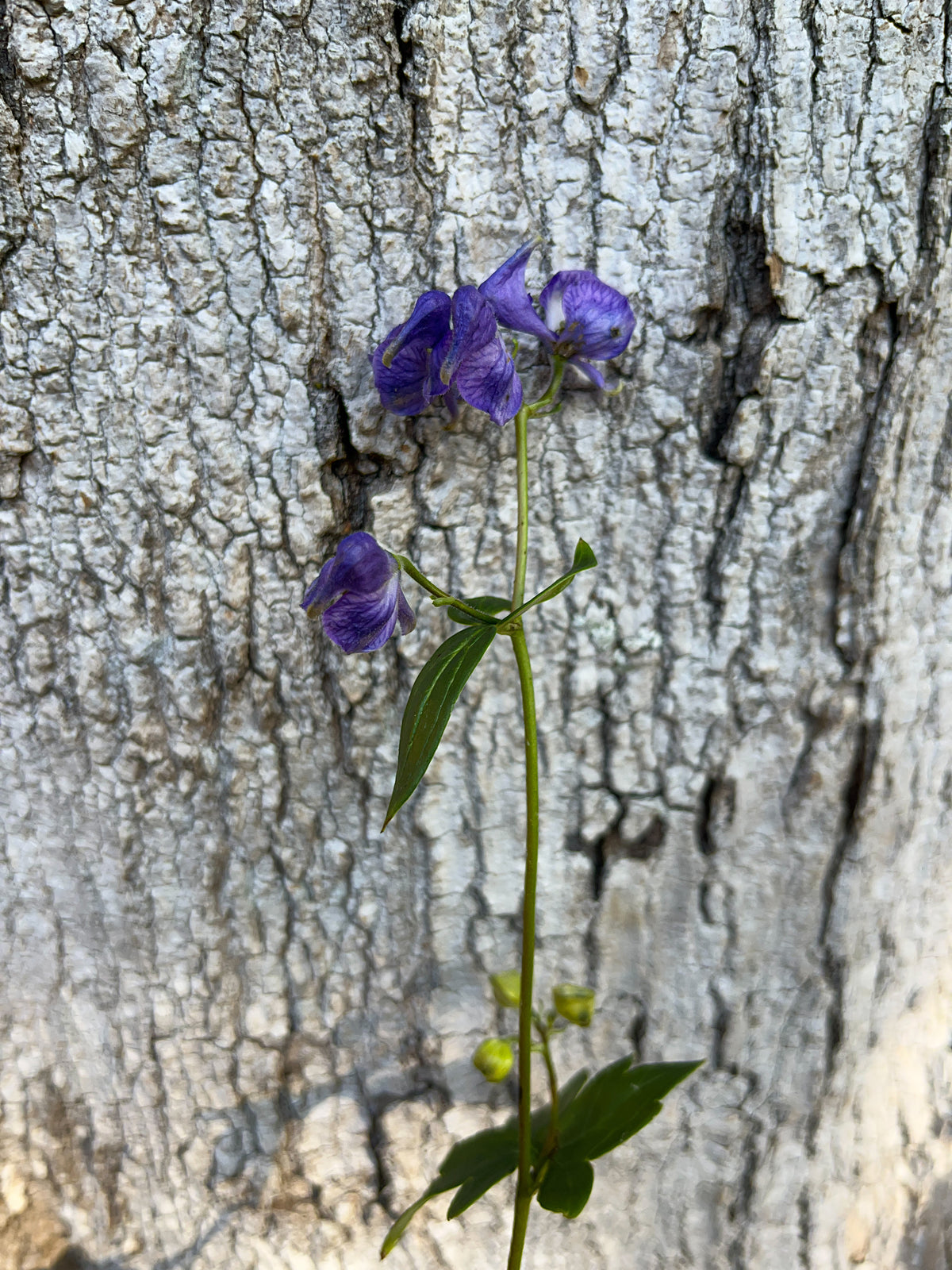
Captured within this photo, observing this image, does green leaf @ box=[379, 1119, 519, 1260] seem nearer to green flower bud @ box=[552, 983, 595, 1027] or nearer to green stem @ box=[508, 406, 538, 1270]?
green stem @ box=[508, 406, 538, 1270]

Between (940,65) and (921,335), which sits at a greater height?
(940,65)

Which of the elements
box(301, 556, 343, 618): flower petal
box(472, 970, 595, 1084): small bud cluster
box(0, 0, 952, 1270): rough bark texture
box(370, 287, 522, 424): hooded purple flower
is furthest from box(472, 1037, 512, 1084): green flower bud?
box(370, 287, 522, 424): hooded purple flower

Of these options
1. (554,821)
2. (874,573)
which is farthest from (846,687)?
(554,821)

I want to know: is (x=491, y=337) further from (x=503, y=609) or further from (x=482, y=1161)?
(x=482, y=1161)

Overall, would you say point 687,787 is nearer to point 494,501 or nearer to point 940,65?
point 494,501

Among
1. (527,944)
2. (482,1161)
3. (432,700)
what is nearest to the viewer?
(432,700)

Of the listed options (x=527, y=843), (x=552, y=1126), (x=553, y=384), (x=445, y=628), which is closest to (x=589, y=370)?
(x=553, y=384)

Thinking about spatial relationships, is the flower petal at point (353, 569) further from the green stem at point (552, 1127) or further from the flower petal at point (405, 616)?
the green stem at point (552, 1127)
